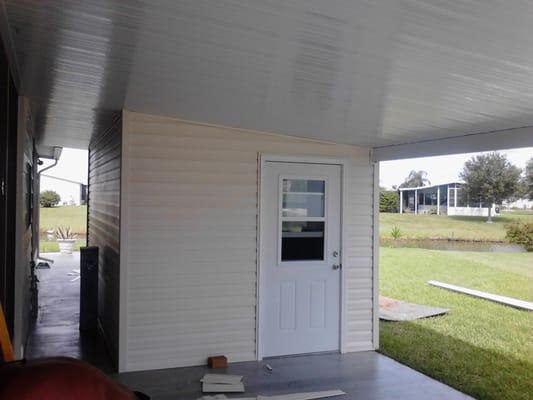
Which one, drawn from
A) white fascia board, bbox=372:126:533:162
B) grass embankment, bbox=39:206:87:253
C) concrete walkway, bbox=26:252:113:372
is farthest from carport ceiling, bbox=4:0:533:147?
grass embankment, bbox=39:206:87:253

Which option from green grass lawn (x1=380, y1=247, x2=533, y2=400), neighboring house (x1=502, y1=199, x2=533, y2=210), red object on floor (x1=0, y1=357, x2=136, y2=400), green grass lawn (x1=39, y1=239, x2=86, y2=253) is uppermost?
neighboring house (x1=502, y1=199, x2=533, y2=210)

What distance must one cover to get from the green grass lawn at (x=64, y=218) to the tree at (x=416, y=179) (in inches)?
429

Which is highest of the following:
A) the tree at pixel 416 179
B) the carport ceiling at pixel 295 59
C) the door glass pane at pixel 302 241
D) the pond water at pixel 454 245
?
the tree at pixel 416 179

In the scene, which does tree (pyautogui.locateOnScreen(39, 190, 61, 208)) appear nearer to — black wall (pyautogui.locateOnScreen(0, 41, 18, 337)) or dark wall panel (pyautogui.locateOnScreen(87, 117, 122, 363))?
dark wall panel (pyautogui.locateOnScreen(87, 117, 122, 363))

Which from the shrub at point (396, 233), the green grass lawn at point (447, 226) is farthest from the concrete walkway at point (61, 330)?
the green grass lawn at point (447, 226)

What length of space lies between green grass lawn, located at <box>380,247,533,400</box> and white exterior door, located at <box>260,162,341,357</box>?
35.9 inches

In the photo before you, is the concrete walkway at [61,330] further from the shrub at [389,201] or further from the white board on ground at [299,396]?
the shrub at [389,201]

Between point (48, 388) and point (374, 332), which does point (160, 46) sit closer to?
point (48, 388)

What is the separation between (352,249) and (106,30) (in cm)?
385

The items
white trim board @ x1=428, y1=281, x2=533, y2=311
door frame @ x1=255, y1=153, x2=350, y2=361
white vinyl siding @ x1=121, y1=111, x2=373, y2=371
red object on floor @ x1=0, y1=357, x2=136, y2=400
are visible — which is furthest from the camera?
white trim board @ x1=428, y1=281, x2=533, y2=311

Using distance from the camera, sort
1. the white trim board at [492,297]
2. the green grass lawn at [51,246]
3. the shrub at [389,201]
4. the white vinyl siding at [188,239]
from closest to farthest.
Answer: the white vinyl siding at [188,239], the white trim board at [492,297], the green grass lawn at [51,246], the shrub at [389,201]

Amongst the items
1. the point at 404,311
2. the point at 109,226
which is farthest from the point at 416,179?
the point at 109,226

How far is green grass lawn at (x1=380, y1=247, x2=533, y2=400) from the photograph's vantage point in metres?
5.30

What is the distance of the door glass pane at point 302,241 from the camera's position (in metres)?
5.68
